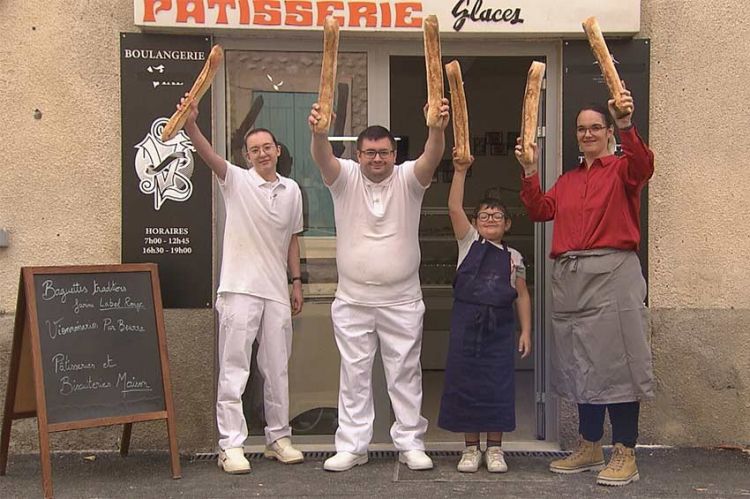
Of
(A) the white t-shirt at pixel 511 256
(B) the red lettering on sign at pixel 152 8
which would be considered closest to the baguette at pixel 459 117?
(A) the white t-shirt at pixel 511 256

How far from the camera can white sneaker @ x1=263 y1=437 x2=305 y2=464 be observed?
481 centimetres

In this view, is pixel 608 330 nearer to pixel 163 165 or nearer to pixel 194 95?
pixel 194 95

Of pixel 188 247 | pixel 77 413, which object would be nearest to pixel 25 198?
pixel 188 247

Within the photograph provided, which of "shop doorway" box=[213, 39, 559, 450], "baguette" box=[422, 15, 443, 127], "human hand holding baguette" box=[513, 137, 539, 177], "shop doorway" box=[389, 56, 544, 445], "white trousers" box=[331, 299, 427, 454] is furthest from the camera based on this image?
"shop doorway" box=[389, 56, 544, 445]

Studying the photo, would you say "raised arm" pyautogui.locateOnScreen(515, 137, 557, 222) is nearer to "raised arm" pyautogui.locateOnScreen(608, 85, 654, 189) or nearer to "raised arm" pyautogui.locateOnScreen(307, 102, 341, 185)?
"raised arm" pyautogui.locateOnScreen(608, 85, 654, 189)

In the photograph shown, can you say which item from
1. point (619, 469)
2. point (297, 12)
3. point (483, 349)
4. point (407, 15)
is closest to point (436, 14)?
point (407, 15)

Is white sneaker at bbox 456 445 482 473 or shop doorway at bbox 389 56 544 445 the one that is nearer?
white sneaker at bbox 456 445 482 473

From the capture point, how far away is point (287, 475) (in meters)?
4.63

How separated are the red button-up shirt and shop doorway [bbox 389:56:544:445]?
1.78 meters

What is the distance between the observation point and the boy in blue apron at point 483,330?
4512 mm

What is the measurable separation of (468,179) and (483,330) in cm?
339

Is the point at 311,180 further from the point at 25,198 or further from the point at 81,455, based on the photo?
the point at 81,455

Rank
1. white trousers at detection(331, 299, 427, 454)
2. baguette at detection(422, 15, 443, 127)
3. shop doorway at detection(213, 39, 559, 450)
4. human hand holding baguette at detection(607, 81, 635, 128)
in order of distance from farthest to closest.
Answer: shop doorway at detection(213, 39, 559, 450) → white trousers at detection(331, 299, 427, 454) → baguette at detection(422, 15, 443, 127) → human hand holding baguette at detection(607, 81, 635, 128)

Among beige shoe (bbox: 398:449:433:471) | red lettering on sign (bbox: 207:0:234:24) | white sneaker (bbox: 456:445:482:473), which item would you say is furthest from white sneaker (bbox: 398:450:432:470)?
red lettering on sign (bbox: 207:0:234:24)
